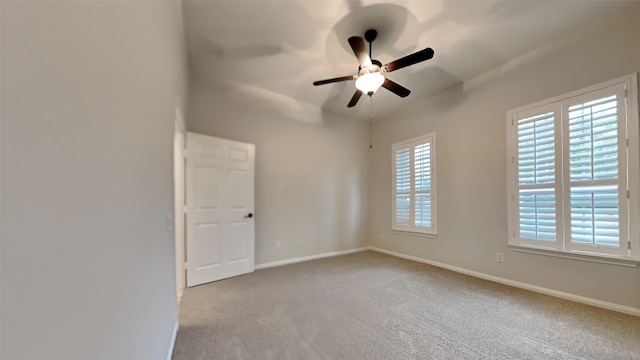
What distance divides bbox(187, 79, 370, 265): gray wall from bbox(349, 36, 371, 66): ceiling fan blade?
6.81 feet

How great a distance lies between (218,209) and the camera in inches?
129

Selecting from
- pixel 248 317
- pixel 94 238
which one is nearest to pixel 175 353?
pixel 248 317

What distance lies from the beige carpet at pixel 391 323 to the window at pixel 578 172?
0.70 m

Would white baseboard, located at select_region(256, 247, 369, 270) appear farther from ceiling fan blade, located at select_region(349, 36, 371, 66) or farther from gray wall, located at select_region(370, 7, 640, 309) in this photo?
ceiling fan blade, located at select_region(349, 36, 371, 66)

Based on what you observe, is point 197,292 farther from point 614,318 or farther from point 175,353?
point 614,318

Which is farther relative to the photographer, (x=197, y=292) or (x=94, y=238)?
(x=197, y=292)

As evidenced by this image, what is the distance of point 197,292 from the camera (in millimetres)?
2807

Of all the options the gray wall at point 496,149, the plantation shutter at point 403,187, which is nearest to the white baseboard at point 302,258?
the gray wall at point 496,149

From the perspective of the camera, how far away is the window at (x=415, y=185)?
3.98 m

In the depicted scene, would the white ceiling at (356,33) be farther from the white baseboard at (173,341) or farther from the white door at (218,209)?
the white baseboard at (173,341)

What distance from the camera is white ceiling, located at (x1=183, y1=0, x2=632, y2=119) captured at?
2211 millimetres

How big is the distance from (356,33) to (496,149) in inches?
97.1

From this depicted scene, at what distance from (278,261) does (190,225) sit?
5.06ft

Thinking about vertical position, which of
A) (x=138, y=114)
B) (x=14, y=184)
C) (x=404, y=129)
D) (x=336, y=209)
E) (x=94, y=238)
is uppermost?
(x=404, y=129)
